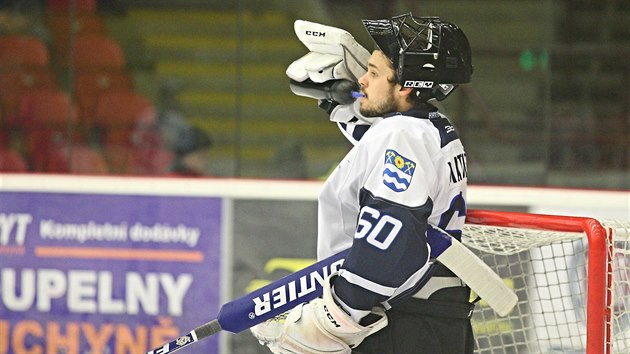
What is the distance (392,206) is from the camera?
2105 mm

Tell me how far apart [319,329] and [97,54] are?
2.81 metres

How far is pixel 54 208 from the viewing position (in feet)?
14.2

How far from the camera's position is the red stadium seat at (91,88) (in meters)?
4.69

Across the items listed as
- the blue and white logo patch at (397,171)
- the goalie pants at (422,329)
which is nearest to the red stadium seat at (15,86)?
the goalie pants at (422,329)

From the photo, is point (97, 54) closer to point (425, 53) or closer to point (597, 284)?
point (425, 53)

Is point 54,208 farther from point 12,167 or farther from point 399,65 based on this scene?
point 399,65

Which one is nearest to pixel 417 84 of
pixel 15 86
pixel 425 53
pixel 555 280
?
pixel 425 53

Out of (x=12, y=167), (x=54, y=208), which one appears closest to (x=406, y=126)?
(x=54, y=208)

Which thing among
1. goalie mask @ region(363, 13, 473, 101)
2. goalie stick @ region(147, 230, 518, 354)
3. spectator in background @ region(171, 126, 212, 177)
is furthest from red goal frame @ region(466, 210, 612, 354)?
spectator in background @ region(171, 126, 212, 177)

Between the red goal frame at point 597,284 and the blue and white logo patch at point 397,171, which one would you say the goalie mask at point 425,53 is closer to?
the blue and white logo patch at point 397,171

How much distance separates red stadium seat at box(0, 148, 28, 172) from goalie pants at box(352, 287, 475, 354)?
255 cm

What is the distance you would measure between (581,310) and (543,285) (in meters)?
0.17

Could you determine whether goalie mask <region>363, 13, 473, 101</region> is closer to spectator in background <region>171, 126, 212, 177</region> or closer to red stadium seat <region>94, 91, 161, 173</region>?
spectator in background <region>171, 126, 212, 177</region>

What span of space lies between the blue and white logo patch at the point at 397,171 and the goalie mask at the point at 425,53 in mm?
176
